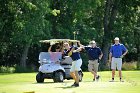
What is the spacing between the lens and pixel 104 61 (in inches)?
2213

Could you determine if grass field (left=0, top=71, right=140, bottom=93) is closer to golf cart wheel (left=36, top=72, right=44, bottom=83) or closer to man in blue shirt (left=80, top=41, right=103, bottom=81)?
golf cart wheel (left=36, top=72, right=44, bottom=83)

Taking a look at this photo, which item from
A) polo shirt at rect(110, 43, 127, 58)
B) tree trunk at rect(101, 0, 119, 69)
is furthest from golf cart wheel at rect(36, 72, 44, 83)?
tree trunk at rect(101, 0, 119, 69)

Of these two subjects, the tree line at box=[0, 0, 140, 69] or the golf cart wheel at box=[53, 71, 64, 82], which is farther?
the tree line at box=[0, 0, 140, 69]

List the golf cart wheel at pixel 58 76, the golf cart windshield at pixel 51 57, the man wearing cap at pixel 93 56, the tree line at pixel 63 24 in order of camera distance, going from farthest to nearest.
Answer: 1. the tree line at pixel 63 24
2. the man wearing cap at pixel 93 56
3. the golf cart windshield at pixel 51 57
4. the golf cart wheel at pixel 58 76

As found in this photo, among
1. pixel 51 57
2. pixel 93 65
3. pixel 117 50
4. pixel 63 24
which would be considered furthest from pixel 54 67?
pixel 63 24

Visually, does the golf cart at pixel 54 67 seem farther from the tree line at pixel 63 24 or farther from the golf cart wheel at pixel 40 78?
the tree line at pixel 63 24

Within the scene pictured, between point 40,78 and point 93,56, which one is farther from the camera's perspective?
point 93,56

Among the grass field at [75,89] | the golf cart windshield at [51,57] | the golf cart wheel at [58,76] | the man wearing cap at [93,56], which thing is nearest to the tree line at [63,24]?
the man wearing cap at [93,56]

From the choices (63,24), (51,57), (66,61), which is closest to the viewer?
(51,57)

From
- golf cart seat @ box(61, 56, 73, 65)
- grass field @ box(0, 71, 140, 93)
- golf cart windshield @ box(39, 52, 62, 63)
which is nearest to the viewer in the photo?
grass field @ box(0, 71, 140, 93)

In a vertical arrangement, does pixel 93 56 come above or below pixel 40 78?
above

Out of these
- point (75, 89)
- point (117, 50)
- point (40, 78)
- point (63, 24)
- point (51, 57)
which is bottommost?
point (75, 89)

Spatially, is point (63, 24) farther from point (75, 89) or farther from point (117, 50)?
point (75, 89)

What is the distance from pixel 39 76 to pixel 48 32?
26.1 m
